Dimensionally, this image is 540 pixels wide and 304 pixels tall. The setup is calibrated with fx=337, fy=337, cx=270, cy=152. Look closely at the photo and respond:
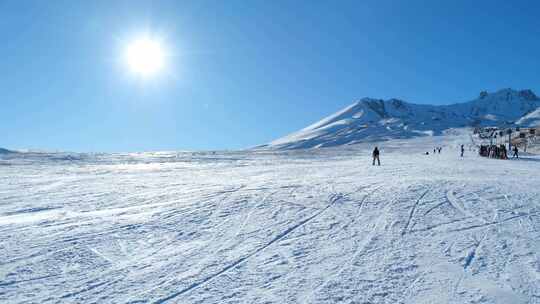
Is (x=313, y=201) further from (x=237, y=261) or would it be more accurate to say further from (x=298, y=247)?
(x=237, y=261)

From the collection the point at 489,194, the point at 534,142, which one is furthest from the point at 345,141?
the point at 489,194

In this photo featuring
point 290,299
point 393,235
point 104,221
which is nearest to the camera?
point 290,299

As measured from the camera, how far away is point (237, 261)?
5.93m

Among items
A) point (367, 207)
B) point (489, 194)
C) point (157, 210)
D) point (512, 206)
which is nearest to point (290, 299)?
point (367, 207)

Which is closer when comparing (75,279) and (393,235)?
(75,279)

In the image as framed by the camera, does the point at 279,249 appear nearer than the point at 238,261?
No

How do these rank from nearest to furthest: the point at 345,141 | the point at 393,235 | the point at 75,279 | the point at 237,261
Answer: the point at 75,279 < the point at 237,261 < the point at 393,235 < the point at 345,141

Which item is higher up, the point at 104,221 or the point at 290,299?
the point at 104,221

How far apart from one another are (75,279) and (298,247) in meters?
3.82

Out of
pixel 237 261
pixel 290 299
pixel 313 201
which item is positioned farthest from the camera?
pixel 313 201

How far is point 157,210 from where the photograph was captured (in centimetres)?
967

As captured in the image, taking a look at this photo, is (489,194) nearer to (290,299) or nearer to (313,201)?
(313,201)

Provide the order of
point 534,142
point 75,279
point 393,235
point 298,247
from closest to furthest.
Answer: point 75,279, point 298,247, point 393,235, point 534,142

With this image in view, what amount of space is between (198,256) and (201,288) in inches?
50.2
